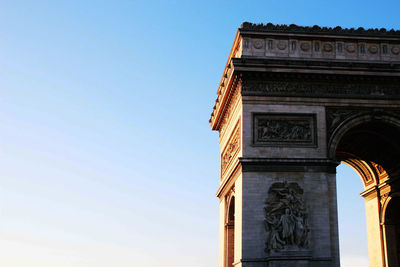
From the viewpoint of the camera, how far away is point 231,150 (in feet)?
96.1

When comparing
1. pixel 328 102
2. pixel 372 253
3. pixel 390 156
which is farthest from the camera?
pixel 372 253

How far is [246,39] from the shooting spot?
26547 millimetres

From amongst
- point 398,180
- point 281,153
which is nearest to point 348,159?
point 398,180

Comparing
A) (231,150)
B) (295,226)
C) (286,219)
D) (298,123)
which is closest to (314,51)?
(298,123)

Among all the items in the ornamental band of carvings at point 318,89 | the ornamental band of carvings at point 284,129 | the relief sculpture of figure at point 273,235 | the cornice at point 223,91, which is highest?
the cornice at point 223,91

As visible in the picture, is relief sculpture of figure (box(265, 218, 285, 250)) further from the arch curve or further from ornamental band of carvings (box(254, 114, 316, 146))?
the arch curve

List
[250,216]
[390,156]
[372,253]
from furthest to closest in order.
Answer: [372,253], [390,156], [250,216]

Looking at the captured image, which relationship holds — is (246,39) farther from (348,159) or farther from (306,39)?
(348,159)

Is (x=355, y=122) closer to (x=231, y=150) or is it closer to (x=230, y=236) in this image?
(x=231, y=150)

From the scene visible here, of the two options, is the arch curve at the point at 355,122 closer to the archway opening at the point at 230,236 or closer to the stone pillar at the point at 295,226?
the stone pillar at the point at 295,226

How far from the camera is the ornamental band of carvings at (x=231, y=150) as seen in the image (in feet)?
89.4

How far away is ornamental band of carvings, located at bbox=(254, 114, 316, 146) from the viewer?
25.5 m

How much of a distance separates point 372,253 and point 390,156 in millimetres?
6527

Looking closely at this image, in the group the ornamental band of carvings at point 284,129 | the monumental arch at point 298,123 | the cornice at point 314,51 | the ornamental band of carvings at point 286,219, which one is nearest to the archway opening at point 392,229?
the monumental arch at point 298,123
